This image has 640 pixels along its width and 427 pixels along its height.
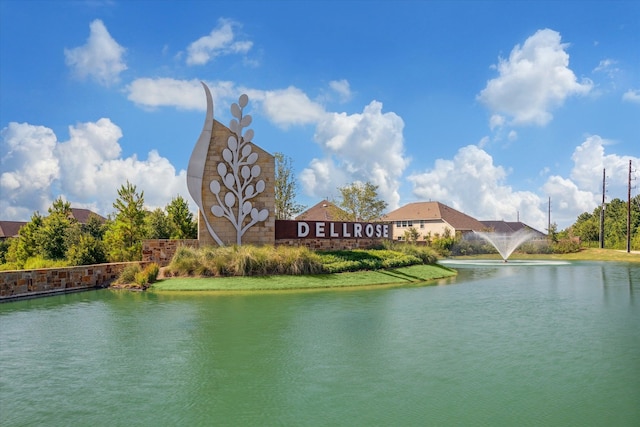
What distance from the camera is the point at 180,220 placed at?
2519 cm

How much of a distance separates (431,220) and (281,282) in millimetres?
40681

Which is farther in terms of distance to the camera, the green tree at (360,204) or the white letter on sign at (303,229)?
the green tree at (360,204)

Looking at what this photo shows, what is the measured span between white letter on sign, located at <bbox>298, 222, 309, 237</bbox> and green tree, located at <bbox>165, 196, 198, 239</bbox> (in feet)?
21.0

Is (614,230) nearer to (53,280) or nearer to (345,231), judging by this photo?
(345,231)

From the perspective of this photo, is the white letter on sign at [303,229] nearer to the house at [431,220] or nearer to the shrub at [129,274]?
the shrub at [129,274]

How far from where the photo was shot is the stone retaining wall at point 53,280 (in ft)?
50.1

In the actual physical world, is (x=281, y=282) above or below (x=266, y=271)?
below

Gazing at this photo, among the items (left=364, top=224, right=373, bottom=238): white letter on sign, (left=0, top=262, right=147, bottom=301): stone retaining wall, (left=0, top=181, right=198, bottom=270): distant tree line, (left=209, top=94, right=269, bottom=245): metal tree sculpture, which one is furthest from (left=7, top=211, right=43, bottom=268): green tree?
(left=364, top=224, right=373, bottom=238): white letter on sign

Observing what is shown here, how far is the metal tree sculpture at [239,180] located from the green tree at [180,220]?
176 inches

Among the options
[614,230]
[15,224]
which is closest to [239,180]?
[614,230]

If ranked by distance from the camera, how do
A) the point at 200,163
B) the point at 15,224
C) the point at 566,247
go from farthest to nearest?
the point at 15,224 < the point at 566,247 < the point at 200,163

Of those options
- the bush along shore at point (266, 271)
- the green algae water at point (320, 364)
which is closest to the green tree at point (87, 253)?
the bush along shore at point (266, 271)

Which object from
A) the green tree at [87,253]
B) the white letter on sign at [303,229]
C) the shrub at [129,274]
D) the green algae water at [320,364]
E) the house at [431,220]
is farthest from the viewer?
the house at [431,220]

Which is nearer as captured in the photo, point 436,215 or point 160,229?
point 160,229
